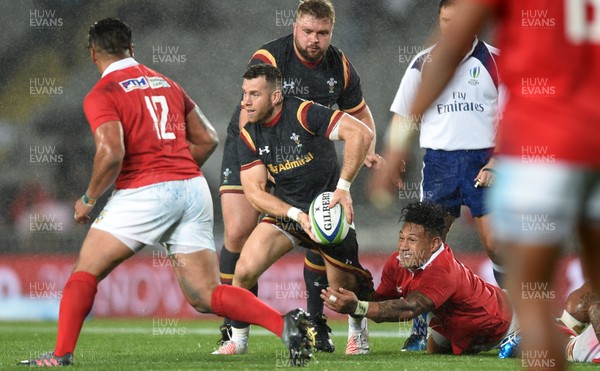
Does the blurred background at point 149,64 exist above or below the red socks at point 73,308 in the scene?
above

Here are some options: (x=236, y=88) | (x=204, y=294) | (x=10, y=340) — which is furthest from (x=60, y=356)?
(x=236, y=88)

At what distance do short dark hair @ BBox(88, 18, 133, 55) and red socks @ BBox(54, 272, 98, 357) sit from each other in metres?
1.20

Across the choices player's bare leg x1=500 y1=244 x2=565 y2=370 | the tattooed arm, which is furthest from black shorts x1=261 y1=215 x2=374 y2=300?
player's bare leg x1=500 y1=244 x2=565 y2=370

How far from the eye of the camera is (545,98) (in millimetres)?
2174

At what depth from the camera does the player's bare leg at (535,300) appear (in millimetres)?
2180

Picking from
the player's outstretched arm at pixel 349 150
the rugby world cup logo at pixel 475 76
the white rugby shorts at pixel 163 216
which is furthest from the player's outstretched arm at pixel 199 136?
the rugby world cup logo at pixel 475 76

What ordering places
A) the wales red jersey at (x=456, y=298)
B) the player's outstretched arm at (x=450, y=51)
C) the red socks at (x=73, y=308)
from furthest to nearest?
the wales red jersey at (x=456, y=298)
the red socks at (x=73, y=308)
the player's outstretched arm at (x=450, y=51)

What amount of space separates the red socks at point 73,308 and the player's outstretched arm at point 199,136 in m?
1.06

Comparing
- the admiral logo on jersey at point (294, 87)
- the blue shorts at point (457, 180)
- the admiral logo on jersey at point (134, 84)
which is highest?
the admiral logo on jersey at point (294, 87)

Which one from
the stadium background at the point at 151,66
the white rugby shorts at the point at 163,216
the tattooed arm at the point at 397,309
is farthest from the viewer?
the stadium background at the point at 151,66

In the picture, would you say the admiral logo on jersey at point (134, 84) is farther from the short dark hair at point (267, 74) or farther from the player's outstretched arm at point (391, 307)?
the player's outstretched arm at point (391, 307)

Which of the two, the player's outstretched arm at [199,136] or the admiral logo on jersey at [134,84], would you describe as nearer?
the admiral logo on jersey at [134,84]

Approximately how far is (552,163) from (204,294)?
327cm

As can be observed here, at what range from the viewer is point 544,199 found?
2150mm
